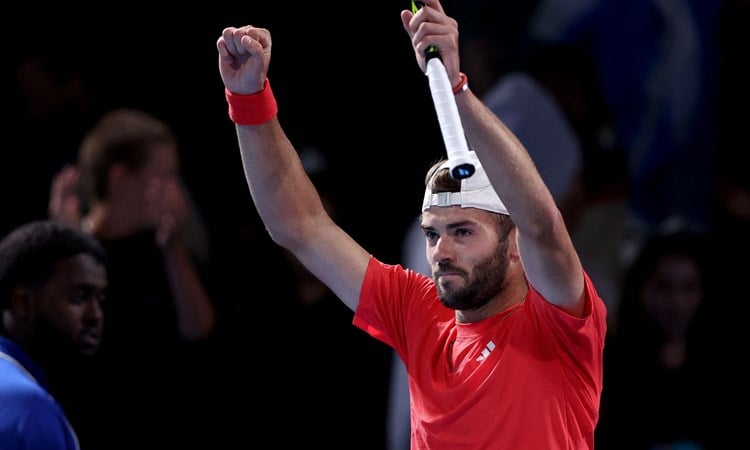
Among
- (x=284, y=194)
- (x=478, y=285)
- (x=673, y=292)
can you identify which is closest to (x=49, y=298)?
Result: (x=284, y=194)

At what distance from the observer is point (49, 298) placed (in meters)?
3.48

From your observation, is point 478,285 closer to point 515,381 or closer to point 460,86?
point 515,381

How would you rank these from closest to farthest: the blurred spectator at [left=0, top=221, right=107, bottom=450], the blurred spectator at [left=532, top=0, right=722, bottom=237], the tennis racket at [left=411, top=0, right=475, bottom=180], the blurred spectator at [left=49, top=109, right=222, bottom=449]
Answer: the tennis racket at [left=411, top=0, right=475, bottom=180]
the blurred spectator at [left=0, top=221, right=107, bottom=450]
the blurred spectator at [left=49, top=109, right=222, bottom=449]
the blurred spectator at [left=532, top=0, right=722, bottom=237]

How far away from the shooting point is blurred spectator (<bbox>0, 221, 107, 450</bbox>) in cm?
342

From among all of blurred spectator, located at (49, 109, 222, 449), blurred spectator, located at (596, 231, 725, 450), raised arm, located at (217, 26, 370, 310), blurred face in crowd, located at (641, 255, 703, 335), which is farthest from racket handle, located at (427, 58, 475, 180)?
blurred face in crowd, located at (641, 255, 703, 335)

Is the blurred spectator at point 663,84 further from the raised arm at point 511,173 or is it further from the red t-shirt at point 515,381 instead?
the raised arm at point 511,173

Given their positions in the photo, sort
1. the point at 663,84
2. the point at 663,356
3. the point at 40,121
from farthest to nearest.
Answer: the point at 663,84, the point at 40,121, the point at 663,356

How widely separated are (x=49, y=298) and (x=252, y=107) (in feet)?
2.97

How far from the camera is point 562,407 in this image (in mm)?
2826

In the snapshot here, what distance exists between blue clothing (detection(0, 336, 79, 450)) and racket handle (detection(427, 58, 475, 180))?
4.12 feet

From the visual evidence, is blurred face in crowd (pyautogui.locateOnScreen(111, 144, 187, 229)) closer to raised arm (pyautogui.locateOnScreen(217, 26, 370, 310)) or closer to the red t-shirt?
raised arm (pyautogui.locateOnScreen(217, 26, 370, 310))

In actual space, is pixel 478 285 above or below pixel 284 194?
below

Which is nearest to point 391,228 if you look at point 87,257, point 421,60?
point 87,257

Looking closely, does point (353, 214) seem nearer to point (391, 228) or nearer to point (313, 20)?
point (391, 228)
